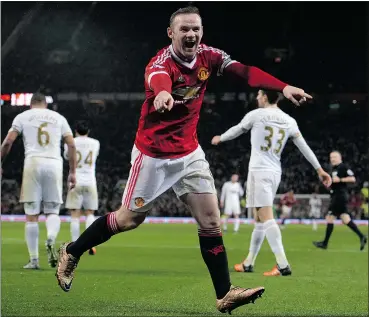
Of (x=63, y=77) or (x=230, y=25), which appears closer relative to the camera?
(x=230, y=25)

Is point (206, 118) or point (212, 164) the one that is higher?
point (206, 118)

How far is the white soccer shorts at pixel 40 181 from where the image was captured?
8.68m

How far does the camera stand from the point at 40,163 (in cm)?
870

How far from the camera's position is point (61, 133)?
8.77m

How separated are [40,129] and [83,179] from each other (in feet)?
10.0

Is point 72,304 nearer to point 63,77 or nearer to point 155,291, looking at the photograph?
point 155,291

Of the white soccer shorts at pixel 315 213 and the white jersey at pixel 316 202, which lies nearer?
the white soccer shorts at pixel 315 213

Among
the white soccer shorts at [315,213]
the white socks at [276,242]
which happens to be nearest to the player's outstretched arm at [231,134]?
the white socks at [276,242]

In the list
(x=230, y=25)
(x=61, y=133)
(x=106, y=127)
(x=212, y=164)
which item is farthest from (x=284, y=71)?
(x=61, y=133)

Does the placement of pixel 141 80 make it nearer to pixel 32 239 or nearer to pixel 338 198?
pixel 338 198

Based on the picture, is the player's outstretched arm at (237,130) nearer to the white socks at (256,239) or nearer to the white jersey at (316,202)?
the white socks at (256,239)

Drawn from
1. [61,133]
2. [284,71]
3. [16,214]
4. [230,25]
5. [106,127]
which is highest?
[230,25]

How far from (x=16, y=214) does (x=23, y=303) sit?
95.3 ft

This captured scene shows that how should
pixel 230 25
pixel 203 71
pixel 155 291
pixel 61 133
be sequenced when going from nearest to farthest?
pixel 203 71
pixel 155 291
pixel 61 133
pixel 230 25
